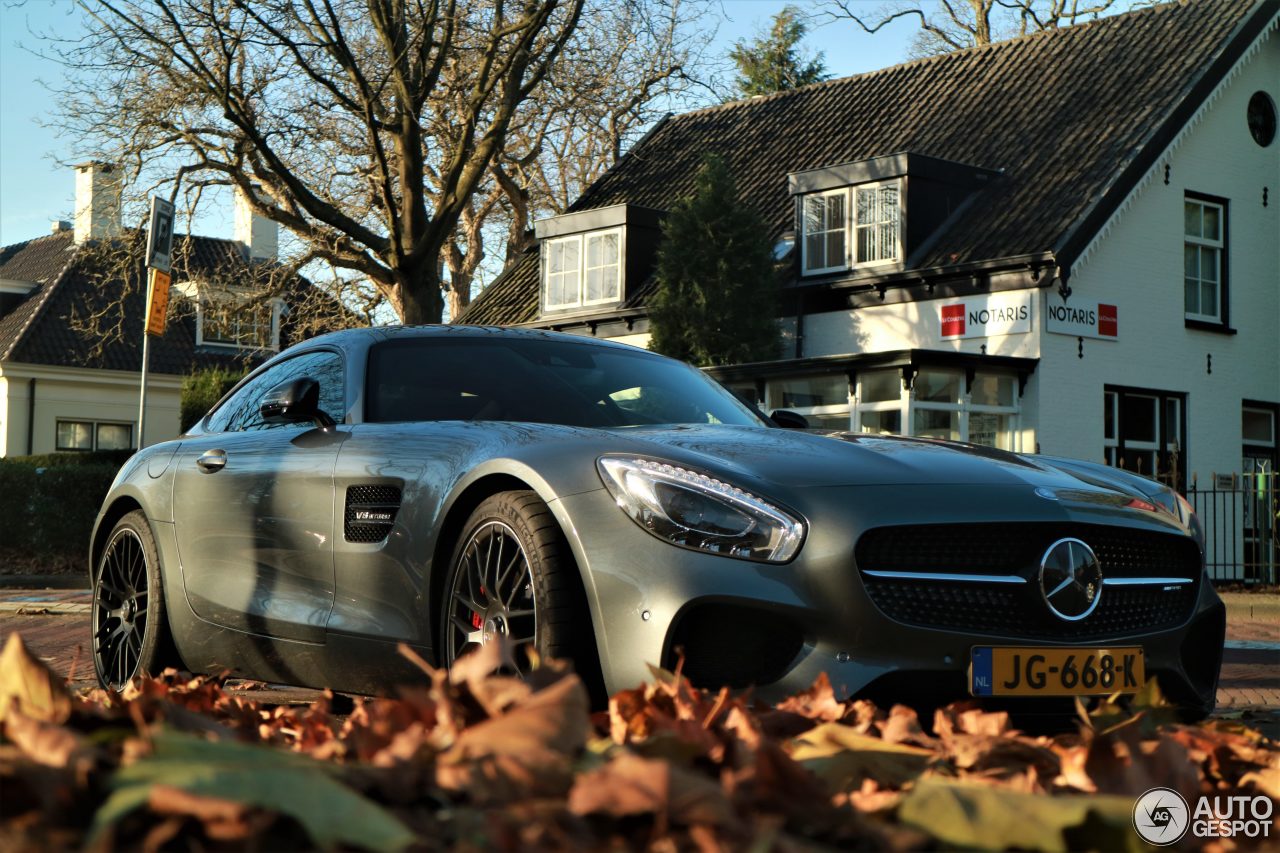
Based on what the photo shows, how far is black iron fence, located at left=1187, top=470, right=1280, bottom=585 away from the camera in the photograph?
17.5 meters

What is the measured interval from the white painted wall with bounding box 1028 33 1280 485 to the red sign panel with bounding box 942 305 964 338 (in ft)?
4.75

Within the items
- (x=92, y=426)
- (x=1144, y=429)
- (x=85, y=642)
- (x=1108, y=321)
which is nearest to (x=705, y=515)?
(x=85, y=642)

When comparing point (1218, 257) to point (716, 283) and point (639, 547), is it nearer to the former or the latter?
point (716, 283)

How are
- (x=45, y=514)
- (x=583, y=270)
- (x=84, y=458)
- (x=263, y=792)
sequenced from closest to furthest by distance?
(x=263, y=792)
(x=45, y=514)
(x=84, y=458)
(x=583, y=270)

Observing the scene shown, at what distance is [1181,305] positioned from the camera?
2375 cm

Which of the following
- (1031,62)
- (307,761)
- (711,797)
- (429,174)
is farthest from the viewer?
(429,174)

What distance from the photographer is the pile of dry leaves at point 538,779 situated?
1742 mm

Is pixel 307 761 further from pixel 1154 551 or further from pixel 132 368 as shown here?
pixel 132 368

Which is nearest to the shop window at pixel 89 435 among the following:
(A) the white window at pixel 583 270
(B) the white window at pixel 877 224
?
(A) the white window at pixel 583 270

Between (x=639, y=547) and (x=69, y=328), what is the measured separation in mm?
41096

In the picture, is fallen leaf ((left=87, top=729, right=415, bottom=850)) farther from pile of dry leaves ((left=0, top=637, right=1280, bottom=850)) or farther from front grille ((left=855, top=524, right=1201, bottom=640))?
front grille ((left=855, top=524, right=1201, bottom=640))

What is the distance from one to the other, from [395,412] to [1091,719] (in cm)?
275

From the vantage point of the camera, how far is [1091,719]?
3.33m

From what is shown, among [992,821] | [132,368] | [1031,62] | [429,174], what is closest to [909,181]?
[1031,62]
